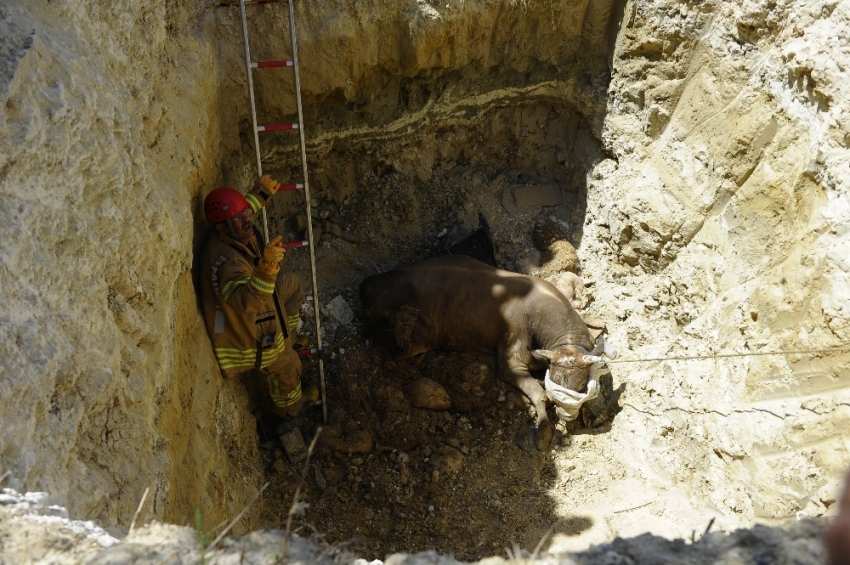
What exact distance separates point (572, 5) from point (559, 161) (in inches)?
63.1

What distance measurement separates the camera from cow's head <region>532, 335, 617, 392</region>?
5695 mm

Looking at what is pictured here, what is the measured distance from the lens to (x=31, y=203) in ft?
8.64

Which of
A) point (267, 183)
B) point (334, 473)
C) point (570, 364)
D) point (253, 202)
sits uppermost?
point (267, 183)

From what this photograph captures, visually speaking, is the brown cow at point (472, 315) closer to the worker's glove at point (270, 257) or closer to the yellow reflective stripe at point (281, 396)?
the yellow reflective stripe at point (281, 396)

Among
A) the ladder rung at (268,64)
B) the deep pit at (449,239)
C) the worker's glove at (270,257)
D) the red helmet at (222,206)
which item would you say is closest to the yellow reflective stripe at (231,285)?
the worker's glove at (270,257)

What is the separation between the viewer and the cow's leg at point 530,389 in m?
5.67

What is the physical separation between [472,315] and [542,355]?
2.52ft

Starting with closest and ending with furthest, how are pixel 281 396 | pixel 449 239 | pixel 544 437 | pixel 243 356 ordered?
pixel 243 356
pixel 281 396
pixel 544 437
pixel 449 239

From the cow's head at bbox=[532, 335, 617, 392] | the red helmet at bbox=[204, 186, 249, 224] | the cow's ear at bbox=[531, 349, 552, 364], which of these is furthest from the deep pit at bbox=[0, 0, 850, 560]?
the cow's ear at bbox=[531, 349, 552, 364]

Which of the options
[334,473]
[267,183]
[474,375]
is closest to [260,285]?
[267,183]

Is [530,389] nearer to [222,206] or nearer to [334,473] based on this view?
[334,473]

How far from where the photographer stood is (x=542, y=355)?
591cm

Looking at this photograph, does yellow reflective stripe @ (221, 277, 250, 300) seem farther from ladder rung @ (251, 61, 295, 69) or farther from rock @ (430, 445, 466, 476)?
rock @ (430, 445, 466, 476)

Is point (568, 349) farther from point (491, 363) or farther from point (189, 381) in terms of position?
point (189, 381)
